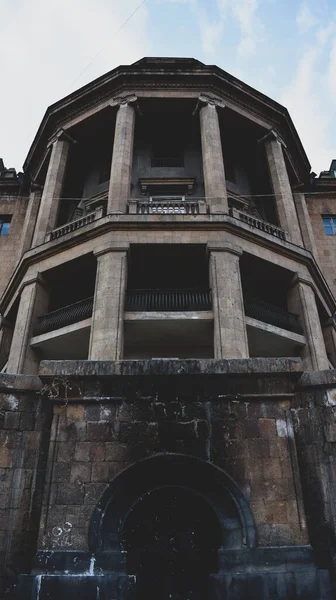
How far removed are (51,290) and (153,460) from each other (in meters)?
14.8

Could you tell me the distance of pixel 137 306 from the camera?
1738cm

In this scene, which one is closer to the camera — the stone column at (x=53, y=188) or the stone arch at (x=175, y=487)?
the stone arch at (x=175, y=487)

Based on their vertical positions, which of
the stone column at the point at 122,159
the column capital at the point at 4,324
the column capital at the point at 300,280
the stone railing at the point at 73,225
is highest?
the stone column at the point at 122,159

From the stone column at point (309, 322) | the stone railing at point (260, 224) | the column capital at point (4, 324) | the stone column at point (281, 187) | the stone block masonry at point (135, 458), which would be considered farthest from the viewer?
the column capital at point (4, 324)

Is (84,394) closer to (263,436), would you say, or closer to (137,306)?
(263,436)

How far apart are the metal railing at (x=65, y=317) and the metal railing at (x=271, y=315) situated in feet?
20.7

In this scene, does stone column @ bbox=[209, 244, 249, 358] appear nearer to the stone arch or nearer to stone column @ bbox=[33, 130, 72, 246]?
stone column @ bbox=[33, 130, 72, 246]

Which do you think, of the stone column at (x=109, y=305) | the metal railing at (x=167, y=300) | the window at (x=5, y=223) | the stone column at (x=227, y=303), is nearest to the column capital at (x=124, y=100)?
the stone column at (x=109, y=305)

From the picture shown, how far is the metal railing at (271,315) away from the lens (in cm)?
1764

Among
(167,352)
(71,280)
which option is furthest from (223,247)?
(71,280)

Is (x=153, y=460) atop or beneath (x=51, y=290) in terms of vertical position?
beneath

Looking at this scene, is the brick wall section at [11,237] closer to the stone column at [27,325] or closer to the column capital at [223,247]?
the stone column at [27,325]

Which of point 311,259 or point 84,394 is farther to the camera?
point 311,259

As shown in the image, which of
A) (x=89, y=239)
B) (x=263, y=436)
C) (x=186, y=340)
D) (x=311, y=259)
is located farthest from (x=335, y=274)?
(x=263, y=436)
